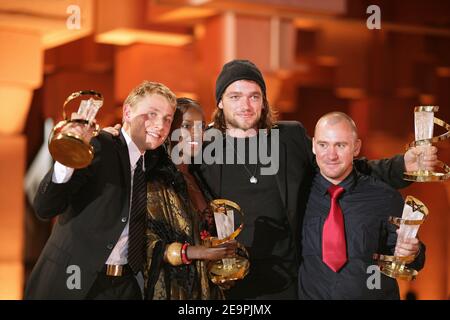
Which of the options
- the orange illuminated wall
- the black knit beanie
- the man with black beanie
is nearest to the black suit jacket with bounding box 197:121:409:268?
the man with black beanie

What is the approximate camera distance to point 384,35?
7.52 meters

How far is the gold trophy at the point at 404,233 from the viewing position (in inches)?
140

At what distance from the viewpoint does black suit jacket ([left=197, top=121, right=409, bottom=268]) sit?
3.81 meters

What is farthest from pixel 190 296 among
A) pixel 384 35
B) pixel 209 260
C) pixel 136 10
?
pixel 384 35

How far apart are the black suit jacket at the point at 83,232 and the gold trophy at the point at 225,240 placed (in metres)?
0.35

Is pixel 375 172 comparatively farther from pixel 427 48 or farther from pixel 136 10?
pixel 427 48

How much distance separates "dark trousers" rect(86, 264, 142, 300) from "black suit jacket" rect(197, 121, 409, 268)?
0.55 m

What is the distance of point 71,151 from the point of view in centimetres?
325

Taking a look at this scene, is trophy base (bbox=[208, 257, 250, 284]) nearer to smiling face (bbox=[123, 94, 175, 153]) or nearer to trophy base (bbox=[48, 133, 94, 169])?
smiling face (bbox=[123, 94, 175, 153])

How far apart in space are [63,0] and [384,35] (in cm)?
291

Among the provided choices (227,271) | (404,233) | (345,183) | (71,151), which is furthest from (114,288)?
(404,233)

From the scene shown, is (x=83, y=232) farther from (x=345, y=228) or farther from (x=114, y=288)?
(x=345, y=228)

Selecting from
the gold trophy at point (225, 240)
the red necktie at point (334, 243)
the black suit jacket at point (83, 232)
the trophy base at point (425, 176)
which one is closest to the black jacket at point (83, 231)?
the black suit jacket at point (83, 232)

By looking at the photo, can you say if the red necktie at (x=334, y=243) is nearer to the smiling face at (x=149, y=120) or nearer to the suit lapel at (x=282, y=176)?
the suit lapel at (x=282, y=176)
